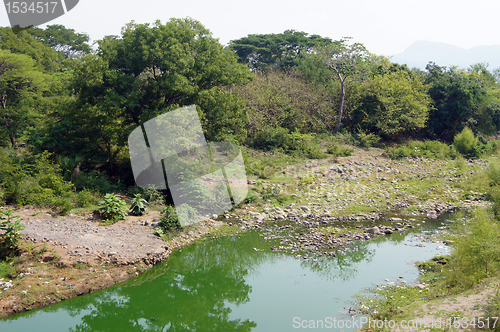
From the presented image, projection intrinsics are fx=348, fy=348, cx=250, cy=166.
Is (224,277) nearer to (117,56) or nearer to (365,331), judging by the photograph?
(365,331)

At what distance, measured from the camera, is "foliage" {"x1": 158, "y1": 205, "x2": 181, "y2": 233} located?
8.83 m

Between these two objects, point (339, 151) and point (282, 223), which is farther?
point (339, 151)

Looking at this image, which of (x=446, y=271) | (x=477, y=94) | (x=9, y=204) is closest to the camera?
(x=446, y=271)

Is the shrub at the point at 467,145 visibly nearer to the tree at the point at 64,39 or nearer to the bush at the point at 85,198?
the bush at the point at 85,198

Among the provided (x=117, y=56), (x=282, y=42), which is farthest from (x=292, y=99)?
(x=282, y=42)

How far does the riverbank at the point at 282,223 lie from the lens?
261 inches

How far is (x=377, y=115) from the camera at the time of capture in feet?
65.7

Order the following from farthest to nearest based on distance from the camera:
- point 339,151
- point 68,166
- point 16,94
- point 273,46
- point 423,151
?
point 273,46, point 423,151, point 339,151, point 16,94, point 68,166

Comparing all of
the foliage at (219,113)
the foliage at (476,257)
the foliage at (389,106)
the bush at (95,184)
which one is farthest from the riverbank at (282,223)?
the foliage at (389,106)

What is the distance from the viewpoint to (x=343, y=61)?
64.7 feet

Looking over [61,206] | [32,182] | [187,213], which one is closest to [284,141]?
[187,213]

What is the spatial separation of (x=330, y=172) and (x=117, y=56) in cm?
910

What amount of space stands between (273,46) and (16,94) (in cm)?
2035

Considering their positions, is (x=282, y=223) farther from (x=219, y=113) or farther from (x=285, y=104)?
(x=285, y=104)
